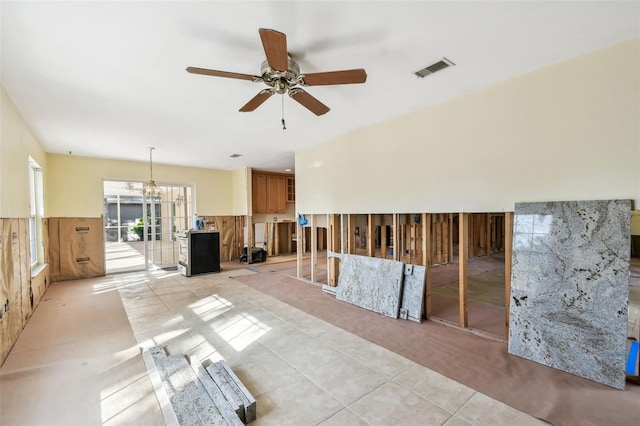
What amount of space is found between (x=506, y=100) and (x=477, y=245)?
22.4ft

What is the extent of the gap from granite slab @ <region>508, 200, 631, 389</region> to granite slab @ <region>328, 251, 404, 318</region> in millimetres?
1417

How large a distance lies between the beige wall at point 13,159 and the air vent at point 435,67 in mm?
4405

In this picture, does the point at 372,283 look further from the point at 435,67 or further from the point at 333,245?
the point at 435,67

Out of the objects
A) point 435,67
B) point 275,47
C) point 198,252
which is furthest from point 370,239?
point 198,252

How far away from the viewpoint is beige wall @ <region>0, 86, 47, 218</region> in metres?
2.92

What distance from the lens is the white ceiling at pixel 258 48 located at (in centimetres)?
193

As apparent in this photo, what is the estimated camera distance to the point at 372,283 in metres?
4.25

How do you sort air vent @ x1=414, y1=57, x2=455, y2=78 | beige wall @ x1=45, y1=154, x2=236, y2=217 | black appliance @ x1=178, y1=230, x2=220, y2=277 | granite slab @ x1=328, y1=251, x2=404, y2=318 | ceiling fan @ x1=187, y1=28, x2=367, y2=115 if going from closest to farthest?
ceiling fan @ x1=187, y1=28, x2=367, y2=115, air vent @ x1=414, y1=57, x2=455, y2=78, granite slab @ x1=328, y1=251, x2=404, y2=318, beige wall @ x1=45, y1=154, x2=236, y2=217, black appliance @ x1=178, y1=230, x2=220, y2=277

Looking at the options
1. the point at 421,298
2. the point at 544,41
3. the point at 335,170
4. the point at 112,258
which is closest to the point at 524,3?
the point at 544,41

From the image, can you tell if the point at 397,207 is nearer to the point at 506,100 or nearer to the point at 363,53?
the point at 506,100

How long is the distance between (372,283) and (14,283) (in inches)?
179

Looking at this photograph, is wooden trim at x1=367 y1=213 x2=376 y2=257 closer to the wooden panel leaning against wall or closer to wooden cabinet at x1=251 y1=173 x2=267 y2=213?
the wooden panel leaning against wall

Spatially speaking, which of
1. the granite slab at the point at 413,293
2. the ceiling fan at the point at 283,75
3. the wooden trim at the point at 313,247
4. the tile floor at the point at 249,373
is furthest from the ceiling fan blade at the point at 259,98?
the wooden trim at the point at 313,247

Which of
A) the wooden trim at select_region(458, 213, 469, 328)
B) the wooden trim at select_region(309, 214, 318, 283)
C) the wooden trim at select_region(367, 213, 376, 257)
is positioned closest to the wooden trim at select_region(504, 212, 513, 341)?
the wooden trim at select_region(458, 213, 469, 328)
